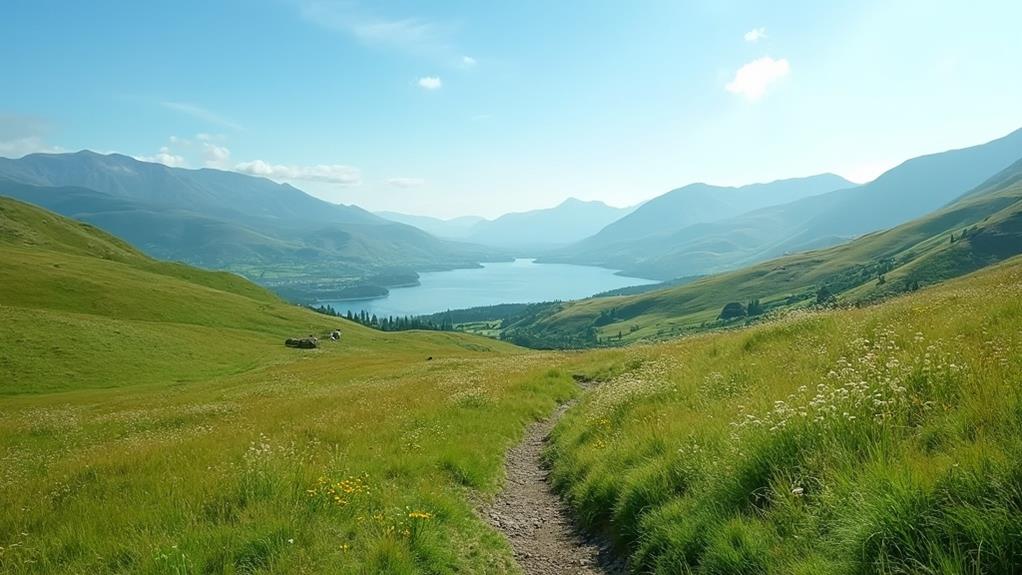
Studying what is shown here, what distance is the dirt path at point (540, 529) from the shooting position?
8.50 metres

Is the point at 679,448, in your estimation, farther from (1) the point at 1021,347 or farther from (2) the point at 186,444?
(2) the point at 186,444

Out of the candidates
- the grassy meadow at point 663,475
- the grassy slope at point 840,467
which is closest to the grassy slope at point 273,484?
the grassy meadow at point 663,475

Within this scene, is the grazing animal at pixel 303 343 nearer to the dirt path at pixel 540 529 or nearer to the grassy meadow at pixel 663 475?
the grassy meadow at pixel 663 475

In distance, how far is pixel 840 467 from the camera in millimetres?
5934

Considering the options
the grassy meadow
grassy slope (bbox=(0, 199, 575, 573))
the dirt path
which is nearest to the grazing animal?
grassy slope (bbox=(0, 199, 575, 573))

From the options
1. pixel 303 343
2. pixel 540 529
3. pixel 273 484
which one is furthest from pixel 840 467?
pixel 303 343

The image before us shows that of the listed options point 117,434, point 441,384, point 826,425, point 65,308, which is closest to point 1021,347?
point 826,425

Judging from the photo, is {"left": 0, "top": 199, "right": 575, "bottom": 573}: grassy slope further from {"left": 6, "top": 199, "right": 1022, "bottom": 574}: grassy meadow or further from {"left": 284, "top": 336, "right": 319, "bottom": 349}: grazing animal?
{"left": 284, "top": 336, "right": 319, "bottom": 349}: grazing animal

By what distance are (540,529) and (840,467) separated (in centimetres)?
604

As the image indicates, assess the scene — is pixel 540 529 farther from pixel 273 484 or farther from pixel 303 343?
pixel 303 343

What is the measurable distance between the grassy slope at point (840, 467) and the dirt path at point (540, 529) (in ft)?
1.48

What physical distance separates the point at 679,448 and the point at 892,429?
136 inches

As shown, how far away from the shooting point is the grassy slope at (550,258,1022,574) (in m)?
4.40

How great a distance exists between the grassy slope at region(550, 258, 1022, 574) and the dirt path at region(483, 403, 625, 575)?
17.7 inches
